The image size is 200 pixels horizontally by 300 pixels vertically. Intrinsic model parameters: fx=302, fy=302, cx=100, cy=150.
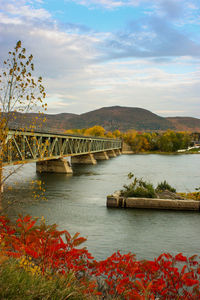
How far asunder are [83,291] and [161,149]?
153779 mm

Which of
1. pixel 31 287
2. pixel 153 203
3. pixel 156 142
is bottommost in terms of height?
Answer: pixel 153 203

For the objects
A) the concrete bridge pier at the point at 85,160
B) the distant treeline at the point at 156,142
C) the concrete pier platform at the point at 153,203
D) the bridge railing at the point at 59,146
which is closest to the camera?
the concrete pier platform at the point at 153,203

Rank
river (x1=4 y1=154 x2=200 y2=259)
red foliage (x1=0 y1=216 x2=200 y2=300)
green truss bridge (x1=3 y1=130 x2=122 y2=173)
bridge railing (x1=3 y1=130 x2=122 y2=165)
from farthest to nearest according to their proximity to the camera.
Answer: bridge railing (x1=3 y1=130 x2=122 y2=165) → green truss bridge (x1=3 y1=130 x2=122 y2=173) → river (x1=4 y1=154 x2=200 y2=259) → red foliage (x1=0 y1=216 x2=200 y2=300)

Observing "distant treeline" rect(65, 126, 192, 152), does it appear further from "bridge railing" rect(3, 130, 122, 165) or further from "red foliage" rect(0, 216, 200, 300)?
"red foliage" rect(0, 216, 200, 300)

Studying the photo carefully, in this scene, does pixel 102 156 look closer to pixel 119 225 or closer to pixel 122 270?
pixel 119 225

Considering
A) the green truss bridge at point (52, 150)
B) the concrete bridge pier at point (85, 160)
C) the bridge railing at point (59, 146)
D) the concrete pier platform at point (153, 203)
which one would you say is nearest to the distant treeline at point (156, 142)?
the bridge railing at point (59, 146)

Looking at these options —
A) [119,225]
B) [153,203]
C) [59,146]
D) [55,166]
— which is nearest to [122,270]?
[119,225]

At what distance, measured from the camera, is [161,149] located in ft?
514

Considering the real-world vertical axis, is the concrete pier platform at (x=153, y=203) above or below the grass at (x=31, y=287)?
below

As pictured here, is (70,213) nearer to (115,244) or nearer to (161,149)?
(115,244)

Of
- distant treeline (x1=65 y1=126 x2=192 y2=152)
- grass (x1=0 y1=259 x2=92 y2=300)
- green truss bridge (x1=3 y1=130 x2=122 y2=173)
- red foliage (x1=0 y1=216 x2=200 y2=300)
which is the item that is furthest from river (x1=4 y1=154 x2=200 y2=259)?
distant treeline (x1=65 y1=126 x2=192 y2=152)

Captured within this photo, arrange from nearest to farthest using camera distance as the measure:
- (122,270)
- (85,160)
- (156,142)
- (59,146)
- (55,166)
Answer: (122,270)
(59,146)
(55,166)
(85,160)
(156,142)

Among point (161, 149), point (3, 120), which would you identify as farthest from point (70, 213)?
point (161, 149)

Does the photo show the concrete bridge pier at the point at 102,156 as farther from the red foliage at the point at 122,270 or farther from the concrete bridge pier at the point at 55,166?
the red foliage at the point at 122,270
